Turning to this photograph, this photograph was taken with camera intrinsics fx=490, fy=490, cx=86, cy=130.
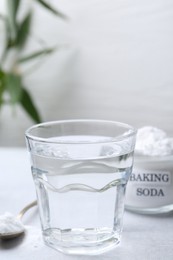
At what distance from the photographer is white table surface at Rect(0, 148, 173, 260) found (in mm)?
432

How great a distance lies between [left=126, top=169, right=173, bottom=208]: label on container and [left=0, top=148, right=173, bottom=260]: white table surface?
0.02 m

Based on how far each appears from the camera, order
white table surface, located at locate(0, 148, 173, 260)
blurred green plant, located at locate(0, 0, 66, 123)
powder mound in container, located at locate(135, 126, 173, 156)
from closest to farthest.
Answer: white table surface, located at locate(0, 148, 173, 260)
powder mound in container, located at locate(135, 126, 173, 156)
blurred green plant, located at locate(0, 0, 66, 123)

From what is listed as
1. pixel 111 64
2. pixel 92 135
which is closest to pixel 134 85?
pixel 111 64

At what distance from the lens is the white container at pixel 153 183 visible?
20.6 inches

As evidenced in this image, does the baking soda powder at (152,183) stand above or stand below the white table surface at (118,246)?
above

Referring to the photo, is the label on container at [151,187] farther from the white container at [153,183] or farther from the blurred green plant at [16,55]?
the blurred green plant at [16,55]

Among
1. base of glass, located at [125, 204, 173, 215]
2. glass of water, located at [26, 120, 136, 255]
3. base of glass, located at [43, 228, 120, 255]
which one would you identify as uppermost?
glass of water, located at [26, 120, 136, 255]

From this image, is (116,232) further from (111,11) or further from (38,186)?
(111,11)

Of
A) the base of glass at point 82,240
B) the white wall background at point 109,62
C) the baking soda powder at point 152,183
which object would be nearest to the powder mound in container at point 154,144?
the baking soda powder at point 152,183

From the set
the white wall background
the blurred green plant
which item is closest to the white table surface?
the blurred green plant

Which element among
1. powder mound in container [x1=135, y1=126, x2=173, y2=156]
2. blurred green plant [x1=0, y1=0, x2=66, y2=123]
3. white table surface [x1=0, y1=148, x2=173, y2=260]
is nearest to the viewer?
white table surface [x1=0, y1=148, x2=173, y2=260]

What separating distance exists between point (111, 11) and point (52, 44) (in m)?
0.20

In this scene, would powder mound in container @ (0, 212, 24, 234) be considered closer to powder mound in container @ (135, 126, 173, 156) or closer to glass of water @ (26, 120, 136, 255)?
glass of water @ (26, 120, 136, 255)

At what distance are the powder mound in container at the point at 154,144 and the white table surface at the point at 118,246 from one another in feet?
0.23
